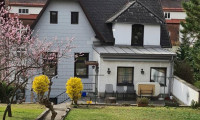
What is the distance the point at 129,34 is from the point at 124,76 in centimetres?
378

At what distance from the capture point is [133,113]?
68.1 ft

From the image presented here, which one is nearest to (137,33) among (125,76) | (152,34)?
(152,34)

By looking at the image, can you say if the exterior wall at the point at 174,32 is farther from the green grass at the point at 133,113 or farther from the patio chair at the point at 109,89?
the green grass at the point at 133,113

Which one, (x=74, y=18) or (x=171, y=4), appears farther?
(x=171, y=4)

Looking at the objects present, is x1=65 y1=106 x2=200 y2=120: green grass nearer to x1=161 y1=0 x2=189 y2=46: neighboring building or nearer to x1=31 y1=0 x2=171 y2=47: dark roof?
x1=31 y1=0 x2=171 y2=47: dark roof

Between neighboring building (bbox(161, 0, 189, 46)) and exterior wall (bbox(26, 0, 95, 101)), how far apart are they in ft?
81.0

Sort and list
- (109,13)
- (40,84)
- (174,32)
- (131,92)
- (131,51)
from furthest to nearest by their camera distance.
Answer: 1. (174,32)
2. (109,13)
3. (131,51)
4. (131,92)
5. (40,84)

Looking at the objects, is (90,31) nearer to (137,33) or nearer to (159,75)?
(137,33)

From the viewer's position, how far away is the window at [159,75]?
28281 millimetres

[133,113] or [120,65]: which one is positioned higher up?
[120,65]

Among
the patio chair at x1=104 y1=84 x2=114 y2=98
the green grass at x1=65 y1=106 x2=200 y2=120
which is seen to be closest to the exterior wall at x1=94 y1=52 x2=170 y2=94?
the patio chair at x1=104 y1=84 x2=114 y2=98

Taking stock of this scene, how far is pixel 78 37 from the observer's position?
1214 inches

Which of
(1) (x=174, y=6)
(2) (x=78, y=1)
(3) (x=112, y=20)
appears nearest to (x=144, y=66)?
(3) (x=112, y=20)

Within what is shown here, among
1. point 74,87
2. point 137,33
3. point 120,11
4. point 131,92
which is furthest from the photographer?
point 120,11
